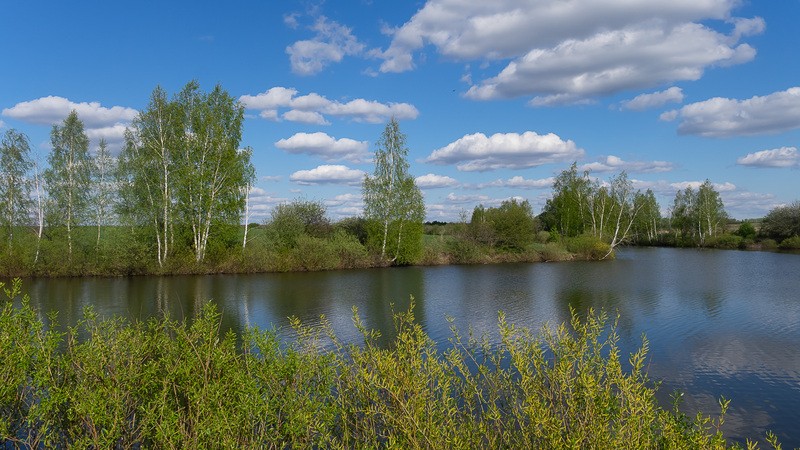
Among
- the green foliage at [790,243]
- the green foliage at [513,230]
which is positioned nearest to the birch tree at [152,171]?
the green foliage at [513,230]

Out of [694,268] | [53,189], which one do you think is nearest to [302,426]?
[53,189]

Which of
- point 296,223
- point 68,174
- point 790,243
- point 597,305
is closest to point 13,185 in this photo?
point 68,174

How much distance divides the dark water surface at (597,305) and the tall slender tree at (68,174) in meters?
5.15

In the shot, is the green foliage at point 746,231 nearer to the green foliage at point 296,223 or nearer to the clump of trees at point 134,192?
the green foliage at point 296,223

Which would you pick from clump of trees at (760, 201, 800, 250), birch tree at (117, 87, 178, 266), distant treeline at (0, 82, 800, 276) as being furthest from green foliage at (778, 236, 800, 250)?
birch tree at (117, 87, 178, 266)

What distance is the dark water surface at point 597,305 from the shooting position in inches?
492

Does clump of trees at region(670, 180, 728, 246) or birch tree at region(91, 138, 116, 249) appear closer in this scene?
birch tree at region(91, 138, 116, 249)

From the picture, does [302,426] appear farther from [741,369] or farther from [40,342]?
[741,369]

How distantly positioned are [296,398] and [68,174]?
3887 centimetres

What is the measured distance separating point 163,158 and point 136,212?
4.85m

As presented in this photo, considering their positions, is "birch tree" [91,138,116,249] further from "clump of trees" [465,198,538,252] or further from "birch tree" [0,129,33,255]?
"clump of trees" [465,198,538,252]

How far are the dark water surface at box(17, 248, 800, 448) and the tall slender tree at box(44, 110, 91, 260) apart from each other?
5.15 meters

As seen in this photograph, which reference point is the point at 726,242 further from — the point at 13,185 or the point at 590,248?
the point at 13,185

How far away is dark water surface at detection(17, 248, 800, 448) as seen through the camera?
41.0 feet
